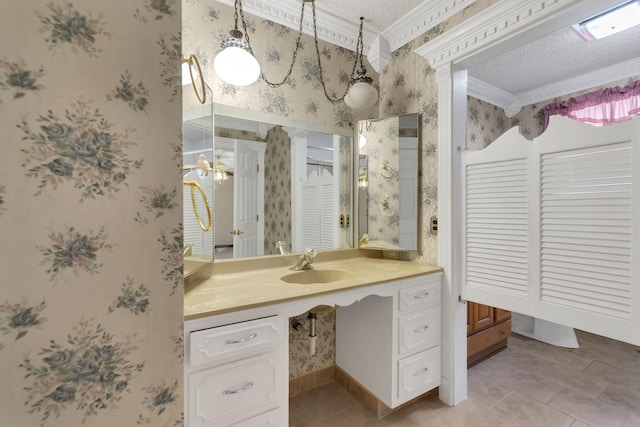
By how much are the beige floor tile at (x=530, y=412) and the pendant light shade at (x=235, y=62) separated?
8.09ft

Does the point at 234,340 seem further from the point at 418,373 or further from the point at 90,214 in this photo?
the point at 418,373

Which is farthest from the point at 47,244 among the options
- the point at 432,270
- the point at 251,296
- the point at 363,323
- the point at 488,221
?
the point at 488,221

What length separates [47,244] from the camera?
69 cm

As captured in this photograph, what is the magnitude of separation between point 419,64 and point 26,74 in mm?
2009

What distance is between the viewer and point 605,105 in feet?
8.52

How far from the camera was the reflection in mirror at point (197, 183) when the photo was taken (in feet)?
4.52

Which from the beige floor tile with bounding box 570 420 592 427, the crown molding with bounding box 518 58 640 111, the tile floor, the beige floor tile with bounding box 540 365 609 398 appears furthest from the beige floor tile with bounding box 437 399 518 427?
the crown molding with bounding box 518 58 640 111

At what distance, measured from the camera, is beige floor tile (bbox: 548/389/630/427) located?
5.26 ft

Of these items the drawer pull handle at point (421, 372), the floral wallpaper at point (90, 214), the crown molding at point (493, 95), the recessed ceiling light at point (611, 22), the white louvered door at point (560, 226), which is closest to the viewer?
the floral wallpaper at point (90, 214)

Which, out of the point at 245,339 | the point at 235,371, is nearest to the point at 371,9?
the point at 245,339

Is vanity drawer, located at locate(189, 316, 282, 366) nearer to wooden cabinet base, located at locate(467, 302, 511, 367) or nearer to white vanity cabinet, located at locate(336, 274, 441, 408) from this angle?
white vanity cabinet, located at locate(336, 274, 441, 408)

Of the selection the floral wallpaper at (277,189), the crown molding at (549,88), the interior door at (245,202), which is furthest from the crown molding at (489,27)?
the crown molding at (549,88)

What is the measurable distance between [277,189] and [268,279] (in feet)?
1.98

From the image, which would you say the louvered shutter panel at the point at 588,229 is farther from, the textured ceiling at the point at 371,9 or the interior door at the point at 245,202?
the interior door at the point at 245,202
